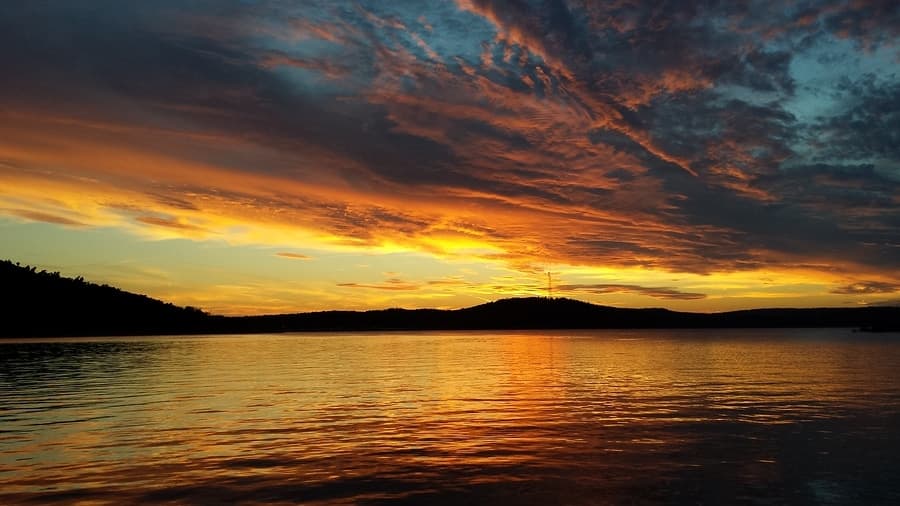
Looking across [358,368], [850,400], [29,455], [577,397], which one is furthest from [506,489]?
[358,368]

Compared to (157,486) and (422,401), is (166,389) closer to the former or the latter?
(422,401)

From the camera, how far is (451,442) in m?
29.0

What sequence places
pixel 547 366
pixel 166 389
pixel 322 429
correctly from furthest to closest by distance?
1. pixel 547 366
2. pixel 166 389
3. pixel 322 429

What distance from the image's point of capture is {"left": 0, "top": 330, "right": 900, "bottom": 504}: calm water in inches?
817

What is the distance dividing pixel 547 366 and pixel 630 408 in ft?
135

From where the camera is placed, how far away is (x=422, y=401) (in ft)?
145

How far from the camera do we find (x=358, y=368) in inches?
3019

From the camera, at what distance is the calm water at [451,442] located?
20.8 m

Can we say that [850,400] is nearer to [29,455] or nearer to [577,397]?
[577,397]

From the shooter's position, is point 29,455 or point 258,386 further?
point 258,386

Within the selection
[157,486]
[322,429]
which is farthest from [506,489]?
[322,429]

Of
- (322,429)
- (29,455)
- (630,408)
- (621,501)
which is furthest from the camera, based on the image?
(630,408)

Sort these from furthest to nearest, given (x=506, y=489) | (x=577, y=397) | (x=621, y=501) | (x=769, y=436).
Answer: (x=577, y=397)
(x=769, y=436)
(x=506, y=489)
(x=621, y=501)

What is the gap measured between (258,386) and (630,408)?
31120mm
